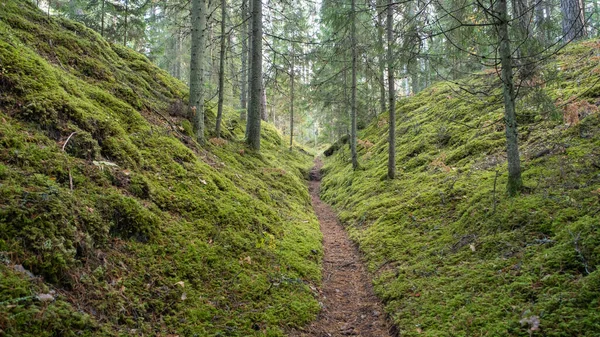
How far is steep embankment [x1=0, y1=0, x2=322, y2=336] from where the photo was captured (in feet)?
9.83

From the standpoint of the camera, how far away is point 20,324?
2365 mm

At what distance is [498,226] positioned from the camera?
5.55 m

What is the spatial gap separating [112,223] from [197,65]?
6343 mm

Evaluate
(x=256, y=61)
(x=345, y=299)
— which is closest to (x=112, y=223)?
(x=345, y=299)

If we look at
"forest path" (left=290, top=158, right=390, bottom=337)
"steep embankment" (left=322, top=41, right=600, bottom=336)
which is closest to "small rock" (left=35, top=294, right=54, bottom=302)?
"forest path" (left=290, top=158, right=390, bottom=337)

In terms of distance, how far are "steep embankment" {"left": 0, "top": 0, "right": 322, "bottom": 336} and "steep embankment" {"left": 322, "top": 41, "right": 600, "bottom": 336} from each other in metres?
1.84

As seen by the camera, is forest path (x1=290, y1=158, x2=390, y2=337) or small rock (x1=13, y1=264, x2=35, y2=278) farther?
forest path (x1=290, y1=158, x2=390, y2=337)

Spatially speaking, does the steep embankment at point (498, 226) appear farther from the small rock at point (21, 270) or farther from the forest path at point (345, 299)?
the small rock at point (21, 270)

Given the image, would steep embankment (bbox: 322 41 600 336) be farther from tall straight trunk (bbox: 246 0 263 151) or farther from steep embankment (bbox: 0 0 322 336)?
tall straight trunk (bbox: 246 0 263 151)

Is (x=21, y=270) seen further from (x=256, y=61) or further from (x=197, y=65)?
(x=256, y=61)

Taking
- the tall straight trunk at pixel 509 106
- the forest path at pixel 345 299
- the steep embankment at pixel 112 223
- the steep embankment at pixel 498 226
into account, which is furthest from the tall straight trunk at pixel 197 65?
the tall straight trunk at pixel 509 106

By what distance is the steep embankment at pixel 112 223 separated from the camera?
300 cm

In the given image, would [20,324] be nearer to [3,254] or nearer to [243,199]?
[3,254]

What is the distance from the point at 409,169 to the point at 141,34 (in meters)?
14.1
